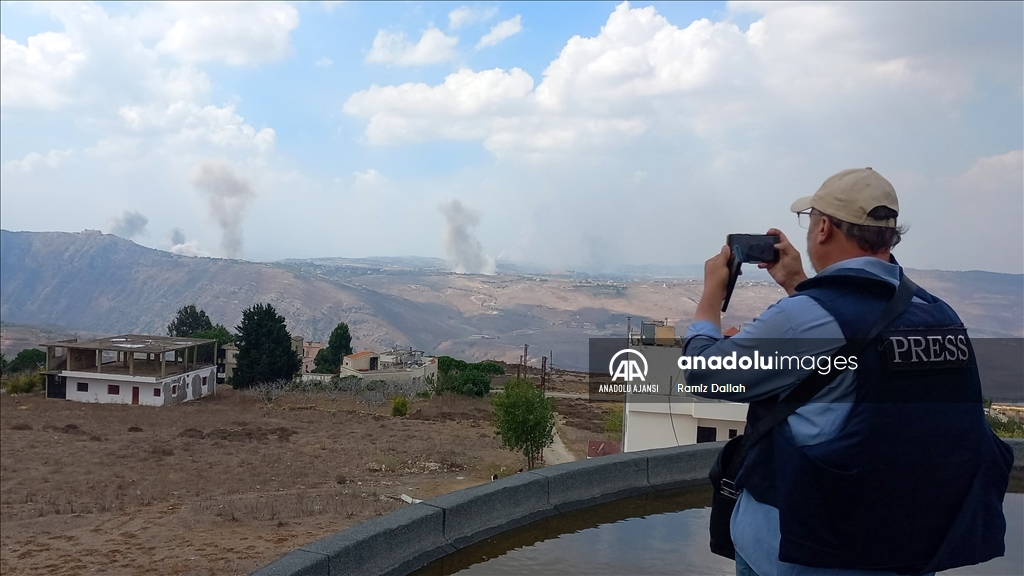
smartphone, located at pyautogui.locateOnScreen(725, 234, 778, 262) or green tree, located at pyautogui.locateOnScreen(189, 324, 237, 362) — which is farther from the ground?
smartphone, located at pyautogui.locateOnScreen(725, 234, 778, 262)

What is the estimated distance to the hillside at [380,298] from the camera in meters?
30.9

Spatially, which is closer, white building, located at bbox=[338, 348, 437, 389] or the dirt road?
the dirt road

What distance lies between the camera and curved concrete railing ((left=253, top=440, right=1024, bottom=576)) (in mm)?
2211

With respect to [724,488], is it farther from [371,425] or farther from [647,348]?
[371,425]

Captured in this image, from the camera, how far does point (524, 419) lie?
1581 centimetres

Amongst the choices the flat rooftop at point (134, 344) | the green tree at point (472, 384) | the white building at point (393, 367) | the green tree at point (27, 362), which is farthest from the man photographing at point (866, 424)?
the green tree at point (27, 362)

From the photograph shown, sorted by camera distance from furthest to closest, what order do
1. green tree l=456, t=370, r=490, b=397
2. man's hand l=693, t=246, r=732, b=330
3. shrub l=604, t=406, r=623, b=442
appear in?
green tree l=456, t=370, r=490, b=397 → shrub l=604, t=406, r=623, b=442 → man's hand l=693, t=246, r=732, b=330

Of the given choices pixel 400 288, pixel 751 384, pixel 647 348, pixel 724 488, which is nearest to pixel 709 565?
pixel 724 488

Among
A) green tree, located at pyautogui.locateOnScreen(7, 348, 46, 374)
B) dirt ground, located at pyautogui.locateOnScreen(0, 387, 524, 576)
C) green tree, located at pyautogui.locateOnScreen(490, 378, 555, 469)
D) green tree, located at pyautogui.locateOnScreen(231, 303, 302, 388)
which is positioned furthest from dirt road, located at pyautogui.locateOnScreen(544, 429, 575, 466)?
green tree, located at pyautogui.locateOnScreen(7, 348, 46, 374)

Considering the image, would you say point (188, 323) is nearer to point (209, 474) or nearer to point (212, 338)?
point (212, 338)

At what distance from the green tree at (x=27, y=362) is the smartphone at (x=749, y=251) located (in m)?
55.4

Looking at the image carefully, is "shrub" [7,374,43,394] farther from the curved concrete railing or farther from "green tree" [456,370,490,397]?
the curved concrete railing

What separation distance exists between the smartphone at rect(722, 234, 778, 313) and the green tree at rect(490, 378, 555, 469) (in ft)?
47.4

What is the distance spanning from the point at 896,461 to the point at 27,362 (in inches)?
2284
